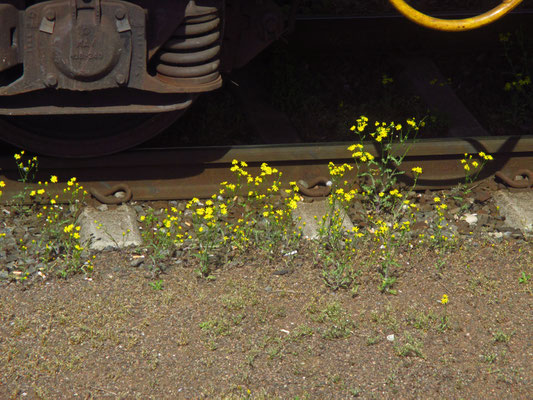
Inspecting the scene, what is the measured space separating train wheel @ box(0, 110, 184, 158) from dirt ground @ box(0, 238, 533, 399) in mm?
876

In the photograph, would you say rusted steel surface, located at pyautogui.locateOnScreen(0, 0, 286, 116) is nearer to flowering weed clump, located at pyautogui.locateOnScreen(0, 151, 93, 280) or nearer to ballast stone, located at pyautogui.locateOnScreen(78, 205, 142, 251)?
flowering weed clump, located at pyautogui.locateOnScreen(0, 151, 93, 280)

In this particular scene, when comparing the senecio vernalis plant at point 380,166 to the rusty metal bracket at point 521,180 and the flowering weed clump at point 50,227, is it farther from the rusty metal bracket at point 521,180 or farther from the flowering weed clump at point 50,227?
the flowering weed clump at point 50,227

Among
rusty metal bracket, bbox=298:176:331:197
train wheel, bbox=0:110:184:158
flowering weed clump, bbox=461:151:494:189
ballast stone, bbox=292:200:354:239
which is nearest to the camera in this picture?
ballast stone, bbox=292:200:354:239

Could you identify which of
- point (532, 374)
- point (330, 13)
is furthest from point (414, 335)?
point (330, 13)

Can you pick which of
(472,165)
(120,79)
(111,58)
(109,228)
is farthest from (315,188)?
(111,58)

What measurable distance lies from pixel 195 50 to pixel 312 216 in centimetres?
→ 138

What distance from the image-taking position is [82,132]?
552 centimetres

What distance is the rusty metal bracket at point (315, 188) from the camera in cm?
560

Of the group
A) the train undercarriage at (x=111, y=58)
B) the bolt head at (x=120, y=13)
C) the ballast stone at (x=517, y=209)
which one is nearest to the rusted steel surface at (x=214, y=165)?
the train undercarriage at (x=111, y=58)

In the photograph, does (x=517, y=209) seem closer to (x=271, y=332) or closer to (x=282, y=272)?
(x=282, y=272)

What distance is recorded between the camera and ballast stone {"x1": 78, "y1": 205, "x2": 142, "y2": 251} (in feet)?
16.5

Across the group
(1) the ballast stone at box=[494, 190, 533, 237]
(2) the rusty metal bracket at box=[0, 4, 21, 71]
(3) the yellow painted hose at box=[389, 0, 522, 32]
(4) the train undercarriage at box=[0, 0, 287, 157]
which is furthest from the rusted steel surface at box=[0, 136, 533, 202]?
(3) the yellow painted hose at box=[389, 0, 522, 32]

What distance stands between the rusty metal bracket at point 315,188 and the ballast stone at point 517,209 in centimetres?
124

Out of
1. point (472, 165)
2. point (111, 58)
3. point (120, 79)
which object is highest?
point (111, 58)
